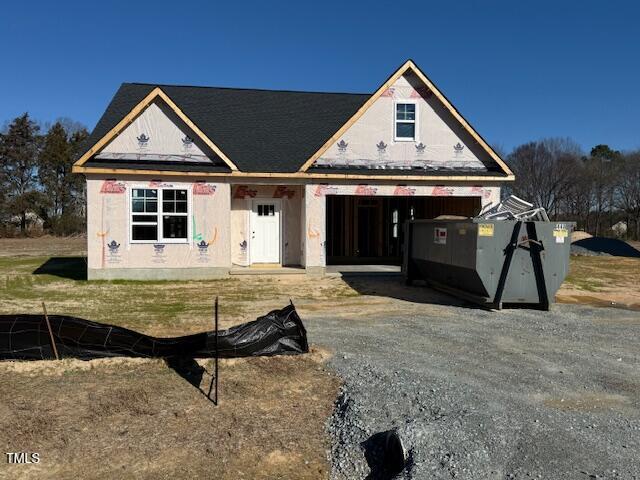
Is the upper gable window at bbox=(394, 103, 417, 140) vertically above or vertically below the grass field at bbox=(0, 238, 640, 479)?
above

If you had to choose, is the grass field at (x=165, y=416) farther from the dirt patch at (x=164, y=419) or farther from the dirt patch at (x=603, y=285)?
the dirt patch at (x=603, y=285)

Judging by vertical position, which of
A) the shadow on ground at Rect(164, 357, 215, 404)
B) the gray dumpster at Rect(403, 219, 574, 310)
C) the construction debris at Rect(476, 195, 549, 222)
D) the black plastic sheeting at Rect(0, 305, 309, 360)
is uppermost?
the construction debris at Rect(476, 195, 549, 222)

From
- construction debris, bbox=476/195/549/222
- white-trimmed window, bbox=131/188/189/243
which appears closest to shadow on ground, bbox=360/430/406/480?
construction debris, bbox=476/195/549/222

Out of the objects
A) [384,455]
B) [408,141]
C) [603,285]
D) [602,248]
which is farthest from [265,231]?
[602,248]

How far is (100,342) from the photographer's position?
6.98m

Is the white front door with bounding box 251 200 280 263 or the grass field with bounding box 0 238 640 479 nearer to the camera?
the grass field with bounding box 0 238 640 479

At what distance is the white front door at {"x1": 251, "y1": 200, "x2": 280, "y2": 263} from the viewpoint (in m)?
17.9

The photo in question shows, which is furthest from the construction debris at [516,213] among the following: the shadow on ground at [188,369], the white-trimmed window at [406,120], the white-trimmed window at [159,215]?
the white-trimmed window at [159,215]

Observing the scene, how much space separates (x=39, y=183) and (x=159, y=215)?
3653 centimetres

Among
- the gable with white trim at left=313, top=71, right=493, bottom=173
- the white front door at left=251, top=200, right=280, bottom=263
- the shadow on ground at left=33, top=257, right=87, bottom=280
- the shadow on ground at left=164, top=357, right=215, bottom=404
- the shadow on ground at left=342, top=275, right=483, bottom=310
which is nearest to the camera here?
the shadow on ground at left=164, top=357, right=215, bottom=404

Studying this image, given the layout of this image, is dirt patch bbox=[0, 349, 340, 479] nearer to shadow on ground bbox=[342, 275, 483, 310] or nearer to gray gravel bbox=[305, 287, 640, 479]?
gray gravel bbox=[305, 287, 640, 479]

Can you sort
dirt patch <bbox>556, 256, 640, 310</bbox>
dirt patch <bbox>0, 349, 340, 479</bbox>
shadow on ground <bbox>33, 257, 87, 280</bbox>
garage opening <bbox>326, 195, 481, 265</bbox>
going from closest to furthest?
dirt patch <bbox>0, 349, 340, 479</bbox>
dirt patch <bbox>556, 256, 640, 310</bbox>
shadow on ground <bbox>33, 257, 87, 280</bbox>
garage opening <bbox>326, 195, 481, 265</bbox>

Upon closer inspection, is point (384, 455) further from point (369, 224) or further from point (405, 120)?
point (369, 224)

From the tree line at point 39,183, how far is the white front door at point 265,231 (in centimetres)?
3137
